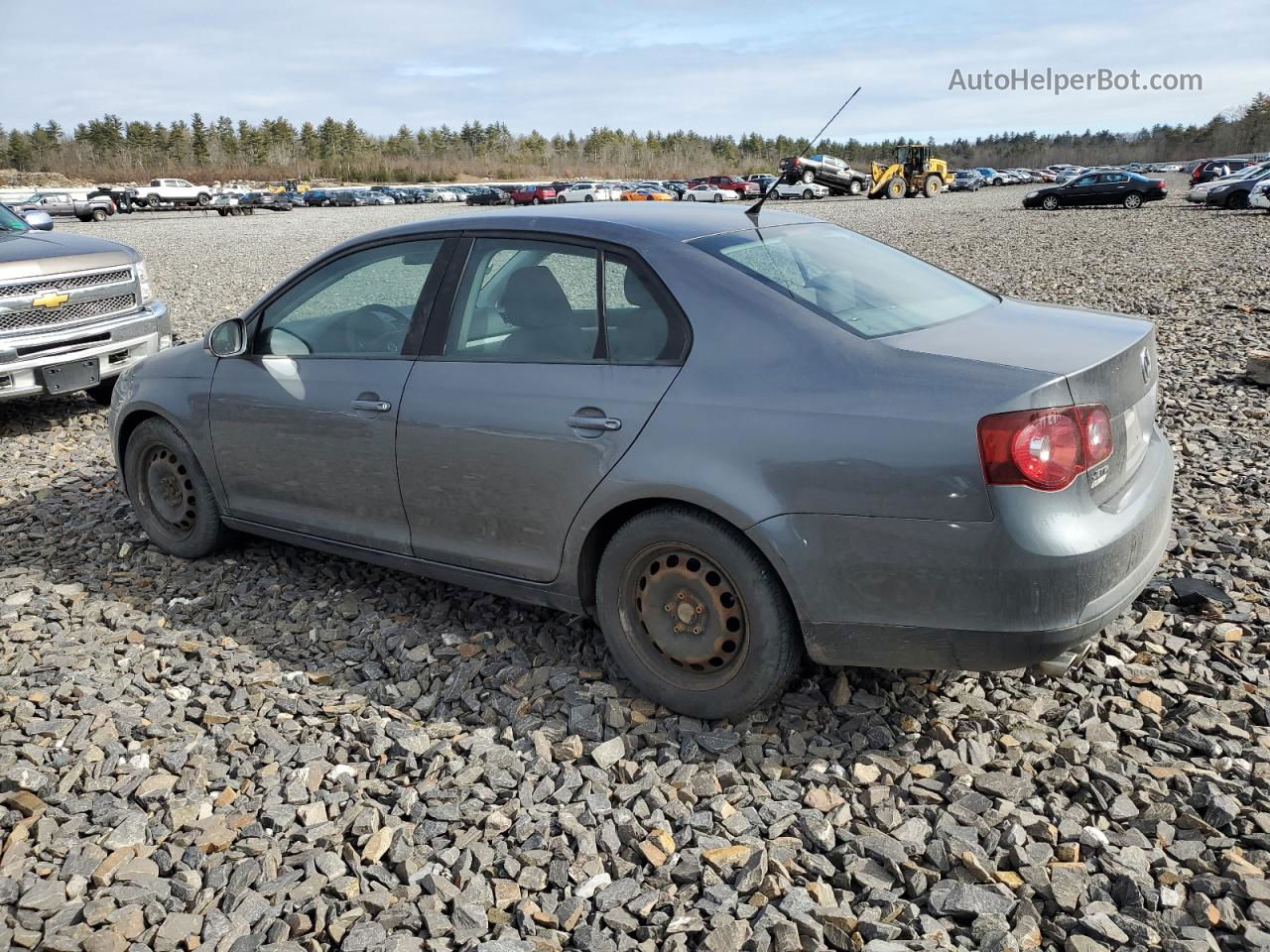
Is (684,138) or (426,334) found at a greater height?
(684,138)

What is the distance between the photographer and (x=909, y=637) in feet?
9.44

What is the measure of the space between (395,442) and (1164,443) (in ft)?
9.27

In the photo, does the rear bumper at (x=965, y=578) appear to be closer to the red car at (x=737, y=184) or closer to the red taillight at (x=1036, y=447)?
the red taillight at (x=1036, y=447)

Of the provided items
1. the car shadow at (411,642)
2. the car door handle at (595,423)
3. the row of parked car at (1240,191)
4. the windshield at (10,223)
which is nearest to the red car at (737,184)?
the row of parked car at (1240,191)

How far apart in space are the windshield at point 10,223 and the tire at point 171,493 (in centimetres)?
453

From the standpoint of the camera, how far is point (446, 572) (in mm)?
3846

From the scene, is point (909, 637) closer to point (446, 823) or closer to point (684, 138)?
point (446, 823)

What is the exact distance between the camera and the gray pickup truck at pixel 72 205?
48594 mm

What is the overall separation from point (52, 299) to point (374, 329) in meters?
4.57

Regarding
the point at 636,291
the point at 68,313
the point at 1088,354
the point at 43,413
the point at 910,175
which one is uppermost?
the point at 910,175

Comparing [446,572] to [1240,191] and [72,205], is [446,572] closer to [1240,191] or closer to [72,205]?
[1240,191]

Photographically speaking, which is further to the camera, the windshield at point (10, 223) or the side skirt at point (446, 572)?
the windshield at point (10, 223)

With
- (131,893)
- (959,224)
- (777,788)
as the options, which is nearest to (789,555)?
(777,788)

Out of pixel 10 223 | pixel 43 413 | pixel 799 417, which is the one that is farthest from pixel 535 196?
pixel 799 417
